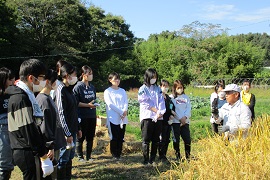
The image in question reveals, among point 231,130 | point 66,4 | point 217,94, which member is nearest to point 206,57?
point 66,4

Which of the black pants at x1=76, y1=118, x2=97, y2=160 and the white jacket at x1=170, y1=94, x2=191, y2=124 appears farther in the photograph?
the white jacket at x1=170, y1=94, x2=191, y2=124

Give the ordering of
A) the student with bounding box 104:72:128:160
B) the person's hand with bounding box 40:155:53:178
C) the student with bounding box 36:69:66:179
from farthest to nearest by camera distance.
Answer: the student with bounding box 104:72:128:160, the student with bounding box 36:69:66:179, the person's hand with bounding box 40:155:53:178

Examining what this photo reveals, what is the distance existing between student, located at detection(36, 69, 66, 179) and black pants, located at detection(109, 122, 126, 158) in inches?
82.2

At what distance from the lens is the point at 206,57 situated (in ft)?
119

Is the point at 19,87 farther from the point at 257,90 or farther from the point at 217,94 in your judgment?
the point at 257,90

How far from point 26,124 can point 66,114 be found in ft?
4.78

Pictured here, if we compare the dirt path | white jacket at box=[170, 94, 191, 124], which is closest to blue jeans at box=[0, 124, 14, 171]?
the dirt path

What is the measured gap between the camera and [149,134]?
5.50 m

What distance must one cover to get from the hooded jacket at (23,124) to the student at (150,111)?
2.85m

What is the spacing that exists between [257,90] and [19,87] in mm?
27625

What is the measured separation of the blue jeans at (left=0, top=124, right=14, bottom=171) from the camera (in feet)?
12.2

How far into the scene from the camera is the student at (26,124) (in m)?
2.75

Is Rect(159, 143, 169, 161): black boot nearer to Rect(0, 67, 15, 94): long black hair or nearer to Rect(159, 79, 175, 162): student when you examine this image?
Rect(159, 79, 175, 162): student

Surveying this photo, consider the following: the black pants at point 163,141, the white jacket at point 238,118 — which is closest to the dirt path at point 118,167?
the black pants at point 163,141
